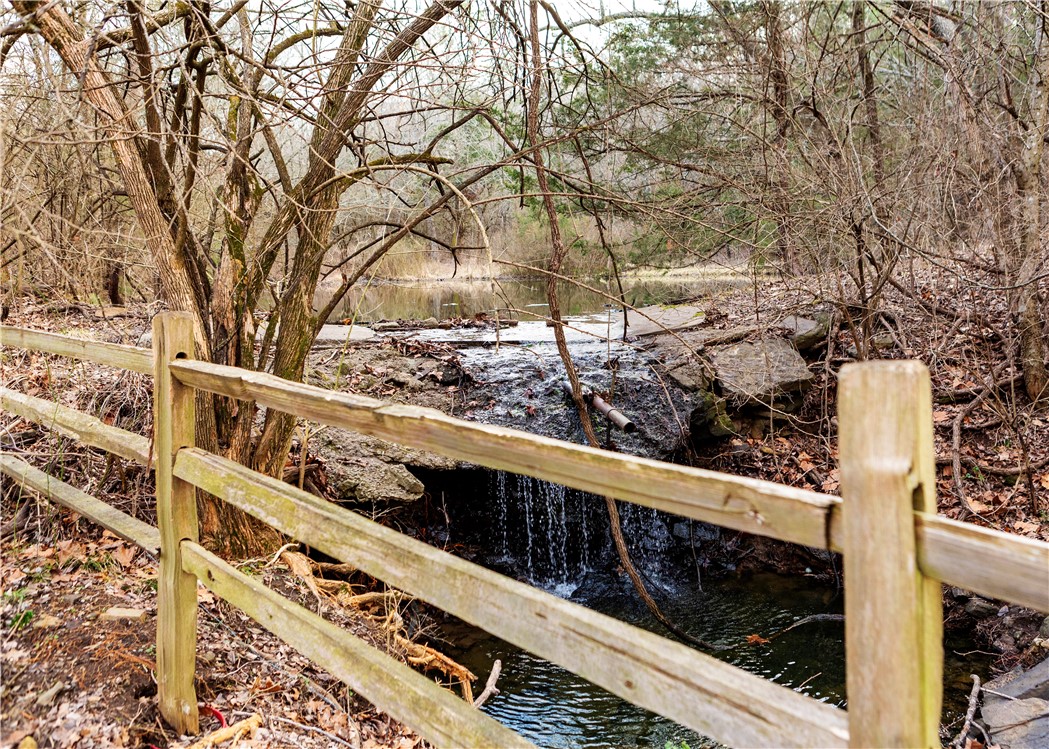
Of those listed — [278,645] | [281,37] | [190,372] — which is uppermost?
[281,37]

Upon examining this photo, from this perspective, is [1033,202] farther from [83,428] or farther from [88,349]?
[83,428]

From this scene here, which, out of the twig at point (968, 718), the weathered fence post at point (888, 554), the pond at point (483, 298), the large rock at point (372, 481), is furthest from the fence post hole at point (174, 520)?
the pond at point (483, 298)

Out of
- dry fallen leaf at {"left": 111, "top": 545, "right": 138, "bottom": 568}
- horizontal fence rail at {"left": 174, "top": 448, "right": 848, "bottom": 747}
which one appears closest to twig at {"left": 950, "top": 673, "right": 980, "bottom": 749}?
horizontal fence rail at {"left": 174, "top": 448, "right": 848, "bottom": 747}

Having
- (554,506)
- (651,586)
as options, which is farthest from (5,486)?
(651,586)

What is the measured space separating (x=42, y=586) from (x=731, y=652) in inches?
187

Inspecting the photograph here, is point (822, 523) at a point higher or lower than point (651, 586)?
higher

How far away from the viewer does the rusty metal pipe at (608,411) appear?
7.35 m

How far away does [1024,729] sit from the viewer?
13.2 feet

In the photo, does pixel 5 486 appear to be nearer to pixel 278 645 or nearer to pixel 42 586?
pixel 42 586

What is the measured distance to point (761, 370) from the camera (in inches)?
324

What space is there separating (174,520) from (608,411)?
16.4 ft

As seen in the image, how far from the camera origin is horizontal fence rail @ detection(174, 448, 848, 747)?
144 centimetres

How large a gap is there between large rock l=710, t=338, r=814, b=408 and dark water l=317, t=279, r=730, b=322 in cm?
405

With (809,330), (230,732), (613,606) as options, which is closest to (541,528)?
(613,606)
